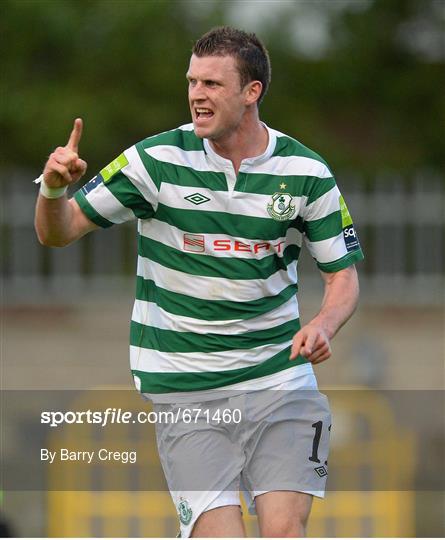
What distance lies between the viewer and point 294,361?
5617 mm

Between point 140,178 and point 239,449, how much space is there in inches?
47.6

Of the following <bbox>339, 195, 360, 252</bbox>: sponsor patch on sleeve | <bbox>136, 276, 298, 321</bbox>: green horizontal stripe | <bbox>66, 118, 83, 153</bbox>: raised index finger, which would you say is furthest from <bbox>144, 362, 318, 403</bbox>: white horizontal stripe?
<bbox>66, 118, 83, 153</bbox>: raised index finger

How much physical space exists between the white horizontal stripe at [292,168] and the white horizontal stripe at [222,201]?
120 millimetres

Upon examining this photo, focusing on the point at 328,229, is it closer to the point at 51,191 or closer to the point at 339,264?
the point at 339,264

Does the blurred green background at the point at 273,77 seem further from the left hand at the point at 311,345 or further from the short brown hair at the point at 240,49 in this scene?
the left hand at the point at 311,345

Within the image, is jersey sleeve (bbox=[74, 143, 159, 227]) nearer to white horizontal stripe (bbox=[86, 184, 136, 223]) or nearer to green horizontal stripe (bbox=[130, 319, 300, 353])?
white horizontal stripe (bbox=[86, 184, 136, 223])

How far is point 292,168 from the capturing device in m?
5.55

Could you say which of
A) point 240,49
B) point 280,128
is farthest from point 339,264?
point 280,128

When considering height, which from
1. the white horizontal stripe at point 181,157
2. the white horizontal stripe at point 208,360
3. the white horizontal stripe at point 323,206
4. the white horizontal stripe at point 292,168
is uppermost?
the white horizontal stripe at point 181,157

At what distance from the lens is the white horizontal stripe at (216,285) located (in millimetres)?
5449

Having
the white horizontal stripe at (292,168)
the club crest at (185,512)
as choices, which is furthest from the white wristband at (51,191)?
the club crest at (185,512)

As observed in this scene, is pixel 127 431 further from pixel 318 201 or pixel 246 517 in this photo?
pixel 318 201

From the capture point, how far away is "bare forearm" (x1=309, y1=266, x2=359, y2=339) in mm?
5375

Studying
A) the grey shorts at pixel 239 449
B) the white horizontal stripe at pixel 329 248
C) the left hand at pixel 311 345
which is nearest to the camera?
the left hand at pixel 311 345
